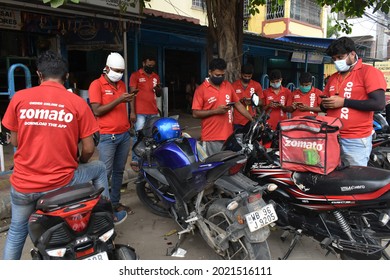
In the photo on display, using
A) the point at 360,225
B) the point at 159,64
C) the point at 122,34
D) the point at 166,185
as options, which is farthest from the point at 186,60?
the point at 360,225

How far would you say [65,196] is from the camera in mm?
2170

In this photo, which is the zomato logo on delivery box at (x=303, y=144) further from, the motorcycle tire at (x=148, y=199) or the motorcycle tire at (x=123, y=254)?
the motorcycle tire at (x=148, y=199)

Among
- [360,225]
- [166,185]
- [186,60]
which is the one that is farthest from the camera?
[186,60]

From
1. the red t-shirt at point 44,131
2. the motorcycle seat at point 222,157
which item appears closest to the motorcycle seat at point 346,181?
the motorcycle seat at point 222,157

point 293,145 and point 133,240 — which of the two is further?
point 133,240

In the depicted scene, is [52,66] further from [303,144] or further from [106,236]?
[303,144]

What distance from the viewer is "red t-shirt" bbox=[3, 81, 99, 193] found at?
223cm

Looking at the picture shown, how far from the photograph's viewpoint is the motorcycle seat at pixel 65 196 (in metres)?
2.14

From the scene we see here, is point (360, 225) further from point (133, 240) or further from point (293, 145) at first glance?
point (133, 240)

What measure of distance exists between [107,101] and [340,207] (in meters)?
2.53

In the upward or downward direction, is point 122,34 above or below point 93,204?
above

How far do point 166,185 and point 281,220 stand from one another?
1.19 metres

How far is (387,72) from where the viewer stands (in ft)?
35.4

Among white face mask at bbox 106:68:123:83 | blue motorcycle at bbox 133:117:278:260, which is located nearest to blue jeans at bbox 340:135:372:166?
blue motorcycle at bbox 133:117:278:260
